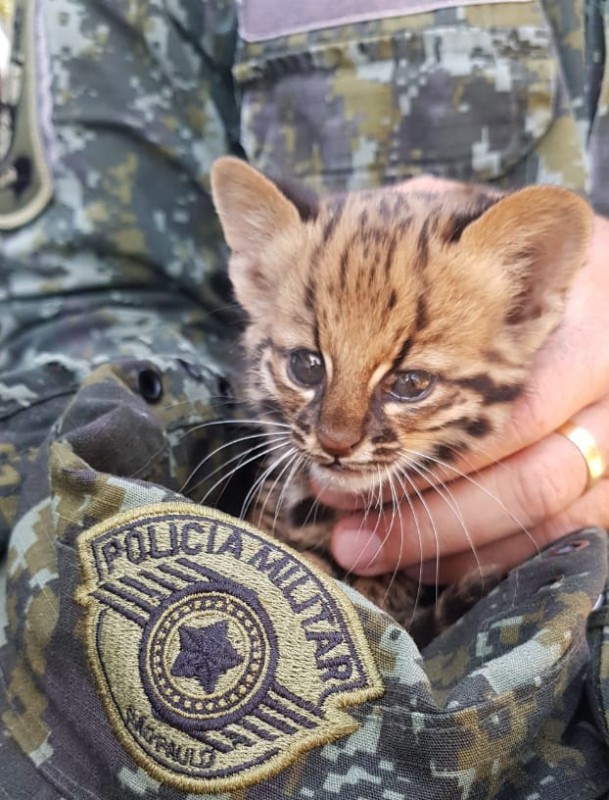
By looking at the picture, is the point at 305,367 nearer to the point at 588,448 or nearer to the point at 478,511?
the point at 478,511

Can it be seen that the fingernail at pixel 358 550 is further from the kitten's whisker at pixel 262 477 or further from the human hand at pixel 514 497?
the kitten's whisker at pixel 262 477

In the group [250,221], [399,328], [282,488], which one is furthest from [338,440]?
[250,221]

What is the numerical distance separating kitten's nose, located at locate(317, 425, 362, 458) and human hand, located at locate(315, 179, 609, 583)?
7.4 inches

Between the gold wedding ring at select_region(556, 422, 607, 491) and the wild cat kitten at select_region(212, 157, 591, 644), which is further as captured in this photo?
the gold wedding ring at select_region(556, 422, 607, 491)

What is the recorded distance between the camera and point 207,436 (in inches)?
58.4

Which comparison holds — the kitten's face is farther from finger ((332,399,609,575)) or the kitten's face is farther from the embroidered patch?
the embroidered patch

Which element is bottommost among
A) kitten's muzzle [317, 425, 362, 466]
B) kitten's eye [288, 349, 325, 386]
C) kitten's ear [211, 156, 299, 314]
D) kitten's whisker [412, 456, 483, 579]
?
kitten's whisker [412, 456, 483, 579]

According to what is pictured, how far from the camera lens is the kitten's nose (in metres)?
1.18

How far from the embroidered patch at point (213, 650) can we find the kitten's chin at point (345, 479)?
0.38 m

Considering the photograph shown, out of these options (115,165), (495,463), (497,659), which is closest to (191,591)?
(497,659)

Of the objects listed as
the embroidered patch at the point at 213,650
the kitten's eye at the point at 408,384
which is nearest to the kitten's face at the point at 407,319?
the kitten's eye at the point at 408,384

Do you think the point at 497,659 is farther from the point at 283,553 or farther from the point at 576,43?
the point at 576,43

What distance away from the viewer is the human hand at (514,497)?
1337 millimetres

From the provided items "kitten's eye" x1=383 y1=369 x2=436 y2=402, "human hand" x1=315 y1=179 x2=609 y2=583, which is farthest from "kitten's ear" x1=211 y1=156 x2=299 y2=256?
"human hand" x1=315 y1=179 x2=609 y2=583
